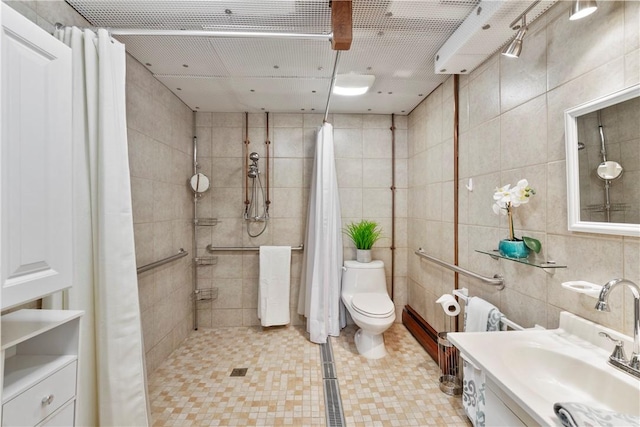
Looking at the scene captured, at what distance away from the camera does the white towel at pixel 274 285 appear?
282cm

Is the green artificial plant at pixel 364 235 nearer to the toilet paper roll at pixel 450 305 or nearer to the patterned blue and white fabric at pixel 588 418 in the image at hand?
the toilet paper roll at pixel 450 305

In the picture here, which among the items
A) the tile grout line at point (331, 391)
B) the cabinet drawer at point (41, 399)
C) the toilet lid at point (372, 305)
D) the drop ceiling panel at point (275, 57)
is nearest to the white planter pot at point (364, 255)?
the toilet lid at point (372, 305)

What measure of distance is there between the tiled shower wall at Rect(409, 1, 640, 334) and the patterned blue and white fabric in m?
0.50

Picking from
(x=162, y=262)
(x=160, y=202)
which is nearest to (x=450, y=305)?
(x=162, y=262)

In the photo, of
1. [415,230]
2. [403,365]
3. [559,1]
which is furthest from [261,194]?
Answer: [559,1]

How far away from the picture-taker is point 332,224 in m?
2.56

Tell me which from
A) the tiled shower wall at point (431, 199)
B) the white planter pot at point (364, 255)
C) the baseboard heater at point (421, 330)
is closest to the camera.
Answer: the tiled shower wall at point (431, 199)

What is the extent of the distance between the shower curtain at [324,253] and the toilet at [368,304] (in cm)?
13

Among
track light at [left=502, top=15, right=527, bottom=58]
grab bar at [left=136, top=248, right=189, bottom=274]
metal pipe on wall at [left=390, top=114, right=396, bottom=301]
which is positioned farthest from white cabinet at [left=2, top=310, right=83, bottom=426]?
metal pipe on wall at [left=390, top=114, right=396, bottom=301]

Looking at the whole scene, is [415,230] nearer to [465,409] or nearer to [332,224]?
[332,224]

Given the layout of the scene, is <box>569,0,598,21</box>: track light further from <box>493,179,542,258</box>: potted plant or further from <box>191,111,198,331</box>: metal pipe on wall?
<box>191,111,198,331</box>: metal pipe on wall

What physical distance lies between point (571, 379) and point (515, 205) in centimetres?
73

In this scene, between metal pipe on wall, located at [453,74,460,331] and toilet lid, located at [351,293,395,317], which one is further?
toilet lid, located at [351,293,395,317]

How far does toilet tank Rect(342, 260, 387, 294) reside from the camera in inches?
106
